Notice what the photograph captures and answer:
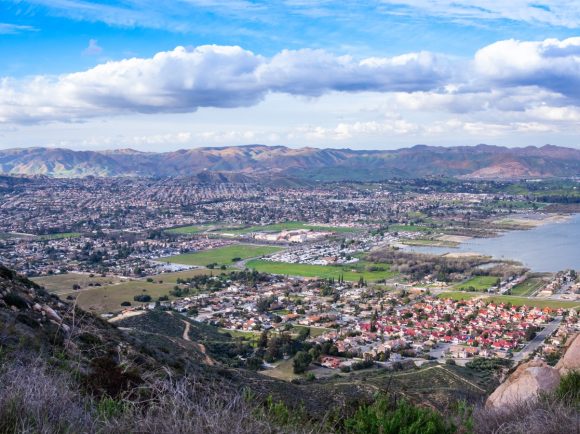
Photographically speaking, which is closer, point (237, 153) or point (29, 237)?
point (29, 237)

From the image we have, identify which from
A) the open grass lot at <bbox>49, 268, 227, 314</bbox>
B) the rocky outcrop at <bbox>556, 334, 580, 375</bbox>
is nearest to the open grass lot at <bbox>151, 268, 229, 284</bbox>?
the open grass lot at <bbox>49, 268, 227, 314</bbox>

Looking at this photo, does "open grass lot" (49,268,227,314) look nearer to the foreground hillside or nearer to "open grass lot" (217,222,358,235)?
the foreground hillside

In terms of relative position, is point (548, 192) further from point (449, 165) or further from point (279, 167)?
point (279, 167)

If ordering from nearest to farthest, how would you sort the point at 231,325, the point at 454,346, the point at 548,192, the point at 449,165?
the point at 454,346 < the point at 231,325 < the point at 548,192 < the point at 449,165

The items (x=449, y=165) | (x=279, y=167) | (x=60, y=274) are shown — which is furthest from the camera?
(x=279, y=167)

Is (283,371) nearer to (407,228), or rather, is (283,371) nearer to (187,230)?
(187,230)

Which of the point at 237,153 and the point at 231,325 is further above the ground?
the point at 237,153

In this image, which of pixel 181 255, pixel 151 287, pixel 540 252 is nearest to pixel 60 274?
pixel 151 287

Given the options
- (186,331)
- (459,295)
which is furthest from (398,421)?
(459,295)
